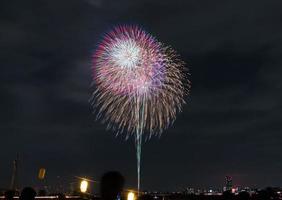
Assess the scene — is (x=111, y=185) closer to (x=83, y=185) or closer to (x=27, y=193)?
(x=27, y=193)

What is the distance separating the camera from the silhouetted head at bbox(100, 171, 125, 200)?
22.7 ft

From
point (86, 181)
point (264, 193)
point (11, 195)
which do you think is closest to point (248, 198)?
point (264, 193)

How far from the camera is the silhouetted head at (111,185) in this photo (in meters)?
6.91

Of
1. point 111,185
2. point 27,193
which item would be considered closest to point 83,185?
point 27,193

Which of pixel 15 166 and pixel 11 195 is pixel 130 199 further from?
pixel 15 166

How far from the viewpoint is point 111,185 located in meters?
6.98

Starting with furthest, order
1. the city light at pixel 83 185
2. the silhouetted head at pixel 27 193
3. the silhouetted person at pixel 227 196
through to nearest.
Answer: the city light at pixel 83 185
the silhouetted person at pixel 227 196
the silhouetted head at pixel 27 193

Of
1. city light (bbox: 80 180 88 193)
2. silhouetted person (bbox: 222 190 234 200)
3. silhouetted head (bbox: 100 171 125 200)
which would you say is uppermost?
city light (bbox: 80 180 88 193)

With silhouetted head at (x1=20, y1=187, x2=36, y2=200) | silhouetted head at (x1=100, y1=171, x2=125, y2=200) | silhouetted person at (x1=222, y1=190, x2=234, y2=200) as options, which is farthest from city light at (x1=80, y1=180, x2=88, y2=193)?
silhouetted head at (x1=100, y1=171, x2=125, y2=200)

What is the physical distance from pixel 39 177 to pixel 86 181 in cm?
3335

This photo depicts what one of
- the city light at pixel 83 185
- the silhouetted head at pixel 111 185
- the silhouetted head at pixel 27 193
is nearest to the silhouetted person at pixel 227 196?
the silhouetted head at pixel 27 193

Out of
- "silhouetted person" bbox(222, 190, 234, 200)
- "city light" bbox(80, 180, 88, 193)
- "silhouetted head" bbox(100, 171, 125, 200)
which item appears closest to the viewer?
"silhouetted head" bbox(100, 171, 125, 200)

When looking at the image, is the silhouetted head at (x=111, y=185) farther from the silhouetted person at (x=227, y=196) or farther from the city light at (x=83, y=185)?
the city light at (x=83, y=185)

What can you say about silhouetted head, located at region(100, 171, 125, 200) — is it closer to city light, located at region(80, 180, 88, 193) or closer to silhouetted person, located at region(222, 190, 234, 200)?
silhouetted person, located at region(222, 190, 234, 200)
